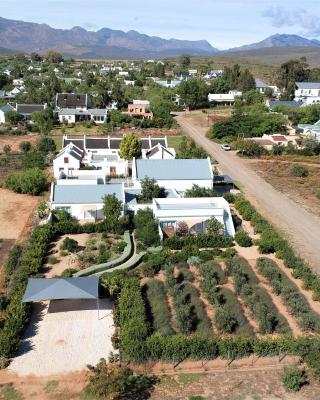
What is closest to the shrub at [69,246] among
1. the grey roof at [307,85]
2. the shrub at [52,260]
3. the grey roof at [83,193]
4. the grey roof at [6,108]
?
the shrub at [52,260]

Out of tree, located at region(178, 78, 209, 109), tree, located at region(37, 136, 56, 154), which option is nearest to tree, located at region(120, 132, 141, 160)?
tree, located at region(37, 136, 56, 154)

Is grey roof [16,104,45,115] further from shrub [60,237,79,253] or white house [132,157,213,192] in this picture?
shrub [60,237,79,253]

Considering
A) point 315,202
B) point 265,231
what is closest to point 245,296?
point 265,231

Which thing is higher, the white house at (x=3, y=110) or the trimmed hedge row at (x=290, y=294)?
the white house at (x=3, y=110)

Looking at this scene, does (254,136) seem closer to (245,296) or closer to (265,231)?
(265,231)

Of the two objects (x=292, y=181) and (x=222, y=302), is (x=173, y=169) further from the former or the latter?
(x=222, y=302)

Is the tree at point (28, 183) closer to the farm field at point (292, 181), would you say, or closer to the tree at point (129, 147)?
the tree at point (129, 147)
